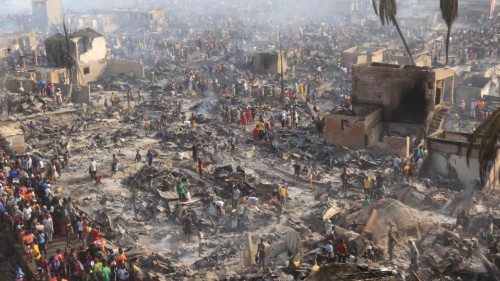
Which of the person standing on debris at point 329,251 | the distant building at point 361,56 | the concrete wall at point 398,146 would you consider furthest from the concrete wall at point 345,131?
the distant building at point 361,56

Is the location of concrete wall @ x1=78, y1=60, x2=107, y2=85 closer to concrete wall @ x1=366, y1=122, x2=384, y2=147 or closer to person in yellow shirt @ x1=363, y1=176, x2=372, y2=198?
concrete wall @ x1=366, y1=122, x2=384, y2=147

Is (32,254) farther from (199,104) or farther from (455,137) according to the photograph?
(199,104)

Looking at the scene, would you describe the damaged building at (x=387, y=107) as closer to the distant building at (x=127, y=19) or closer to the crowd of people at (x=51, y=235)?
the crowd of people at (x=51, y=235)

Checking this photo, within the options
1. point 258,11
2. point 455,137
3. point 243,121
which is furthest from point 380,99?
point 258,11

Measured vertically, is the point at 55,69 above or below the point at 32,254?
above

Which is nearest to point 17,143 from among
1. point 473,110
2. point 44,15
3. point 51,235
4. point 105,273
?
point 51,235
